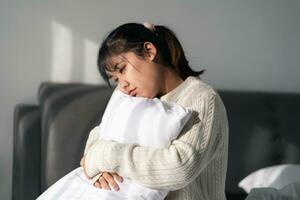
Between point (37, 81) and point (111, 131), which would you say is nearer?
point (111, 131)

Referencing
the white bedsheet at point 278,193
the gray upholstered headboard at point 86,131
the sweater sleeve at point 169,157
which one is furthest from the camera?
the gray upholstered headboard at point 86,131

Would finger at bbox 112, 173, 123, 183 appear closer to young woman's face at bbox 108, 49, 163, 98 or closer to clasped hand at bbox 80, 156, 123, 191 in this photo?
clasped hand at bbox 80, 156, 123, 191

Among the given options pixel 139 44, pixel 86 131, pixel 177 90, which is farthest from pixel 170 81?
pixel 86 131

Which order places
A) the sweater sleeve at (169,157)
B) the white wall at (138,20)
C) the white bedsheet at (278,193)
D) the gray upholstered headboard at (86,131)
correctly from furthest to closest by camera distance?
the white wall at (138,20) < the gray upholstered headboard at (86,131) < the white bedsheet at (278,193) < the sweater sleeve at (169,157)

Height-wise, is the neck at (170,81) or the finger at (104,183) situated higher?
the neck at (170,81)

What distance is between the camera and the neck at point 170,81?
1.16 metres

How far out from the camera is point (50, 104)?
175 centimetres

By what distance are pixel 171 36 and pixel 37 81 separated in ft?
2.96

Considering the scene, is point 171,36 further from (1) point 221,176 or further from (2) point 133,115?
(1) point 221,176

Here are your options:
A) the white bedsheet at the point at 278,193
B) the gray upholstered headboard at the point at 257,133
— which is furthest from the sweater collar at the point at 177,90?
the gray upholstered headboard at the point at 257,133

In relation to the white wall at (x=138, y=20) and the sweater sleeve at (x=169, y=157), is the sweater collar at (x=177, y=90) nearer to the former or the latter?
the sweater sleeve at (x=169, y=157)

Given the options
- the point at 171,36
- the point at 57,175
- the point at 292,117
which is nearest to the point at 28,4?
Result: the point at 57,175

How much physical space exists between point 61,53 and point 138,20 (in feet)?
1.10

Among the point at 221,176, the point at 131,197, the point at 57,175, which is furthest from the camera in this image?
the point at 57,175
